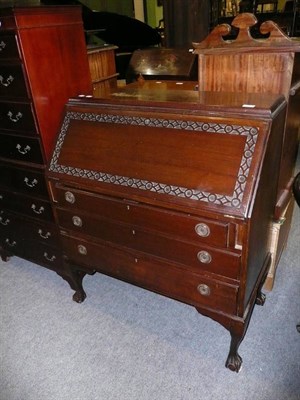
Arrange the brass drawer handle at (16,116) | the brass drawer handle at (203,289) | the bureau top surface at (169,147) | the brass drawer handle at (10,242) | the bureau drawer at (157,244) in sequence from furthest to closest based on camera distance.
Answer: the brass drawer handle at (10,242)
the brass drawer handle at (16,116)
the brass drawer handle at (203,289)
the bureau drawer at (157,244)
the bureau top surface at (169,147)

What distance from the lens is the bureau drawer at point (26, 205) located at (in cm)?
185

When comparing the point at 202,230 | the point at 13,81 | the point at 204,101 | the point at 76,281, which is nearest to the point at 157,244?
the point at 202,230

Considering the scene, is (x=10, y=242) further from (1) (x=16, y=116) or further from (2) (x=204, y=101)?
(2) (x=204, y=101)

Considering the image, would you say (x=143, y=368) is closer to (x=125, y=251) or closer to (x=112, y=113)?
(x=125, y=251)

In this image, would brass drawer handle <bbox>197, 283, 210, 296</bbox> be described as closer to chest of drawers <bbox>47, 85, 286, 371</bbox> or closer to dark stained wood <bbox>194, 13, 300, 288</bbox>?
chest of drawers <bbox>47, 85, 286, 371</bbox>

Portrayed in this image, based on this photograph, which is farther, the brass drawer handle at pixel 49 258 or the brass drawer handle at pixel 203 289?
the brass drawer handle at pixel 49 258

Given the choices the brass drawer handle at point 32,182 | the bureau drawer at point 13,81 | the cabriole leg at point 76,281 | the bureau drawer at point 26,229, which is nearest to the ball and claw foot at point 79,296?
the cabriole leg at point 76,281

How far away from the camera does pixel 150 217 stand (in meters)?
1.37

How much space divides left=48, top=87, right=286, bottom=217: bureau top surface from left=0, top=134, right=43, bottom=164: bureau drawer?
0.15m

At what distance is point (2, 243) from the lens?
228cm

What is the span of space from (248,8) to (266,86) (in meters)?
3.27

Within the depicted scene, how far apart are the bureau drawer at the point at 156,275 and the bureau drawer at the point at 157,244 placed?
0.05 meters

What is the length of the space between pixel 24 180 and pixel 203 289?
45.5 inches

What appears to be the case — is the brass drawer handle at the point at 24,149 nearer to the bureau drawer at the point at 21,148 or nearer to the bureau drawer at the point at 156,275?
the bureau drawer at the point at 21,148
